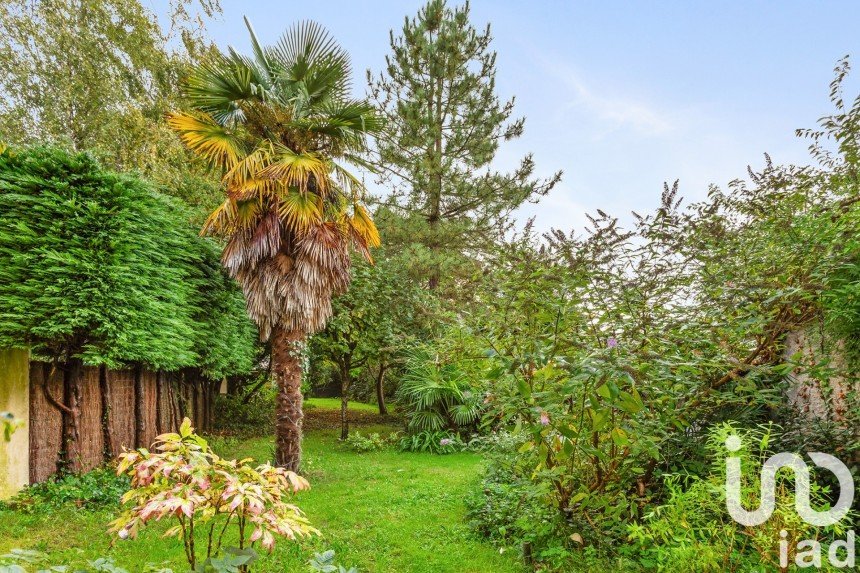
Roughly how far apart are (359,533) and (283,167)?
452cm

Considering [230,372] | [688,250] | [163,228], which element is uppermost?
[163,228]

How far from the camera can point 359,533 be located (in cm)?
449

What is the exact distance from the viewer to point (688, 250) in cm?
352

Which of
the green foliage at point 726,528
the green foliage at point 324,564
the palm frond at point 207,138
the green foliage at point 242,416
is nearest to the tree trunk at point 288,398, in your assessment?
the palm frond at point 207,138

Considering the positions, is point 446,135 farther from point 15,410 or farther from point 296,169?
point 15,410

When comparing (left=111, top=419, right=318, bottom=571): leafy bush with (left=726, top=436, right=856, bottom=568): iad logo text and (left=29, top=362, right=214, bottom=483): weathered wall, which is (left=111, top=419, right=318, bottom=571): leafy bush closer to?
(left=726, top=436, right=856, bottom=568): iad logo text

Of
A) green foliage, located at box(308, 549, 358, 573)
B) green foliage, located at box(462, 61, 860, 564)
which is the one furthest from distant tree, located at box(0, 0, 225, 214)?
green foliage, located at box(308, 549, 358, 573)

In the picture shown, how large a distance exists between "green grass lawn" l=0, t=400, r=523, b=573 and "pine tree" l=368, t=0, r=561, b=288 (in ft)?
23.6

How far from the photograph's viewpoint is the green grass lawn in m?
3.77

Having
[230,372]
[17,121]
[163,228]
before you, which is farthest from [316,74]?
[17,121]

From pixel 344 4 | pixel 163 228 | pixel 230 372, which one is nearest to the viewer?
pixel 163 228

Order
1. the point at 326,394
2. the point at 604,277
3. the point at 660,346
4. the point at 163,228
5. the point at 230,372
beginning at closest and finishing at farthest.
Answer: the point at 660,346
the point at 604,277
the point at 163,228
the point at 230,372
the point at 326,394

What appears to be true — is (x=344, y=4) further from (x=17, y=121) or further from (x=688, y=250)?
(x=17, y=121)

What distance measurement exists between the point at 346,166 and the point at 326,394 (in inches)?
673
